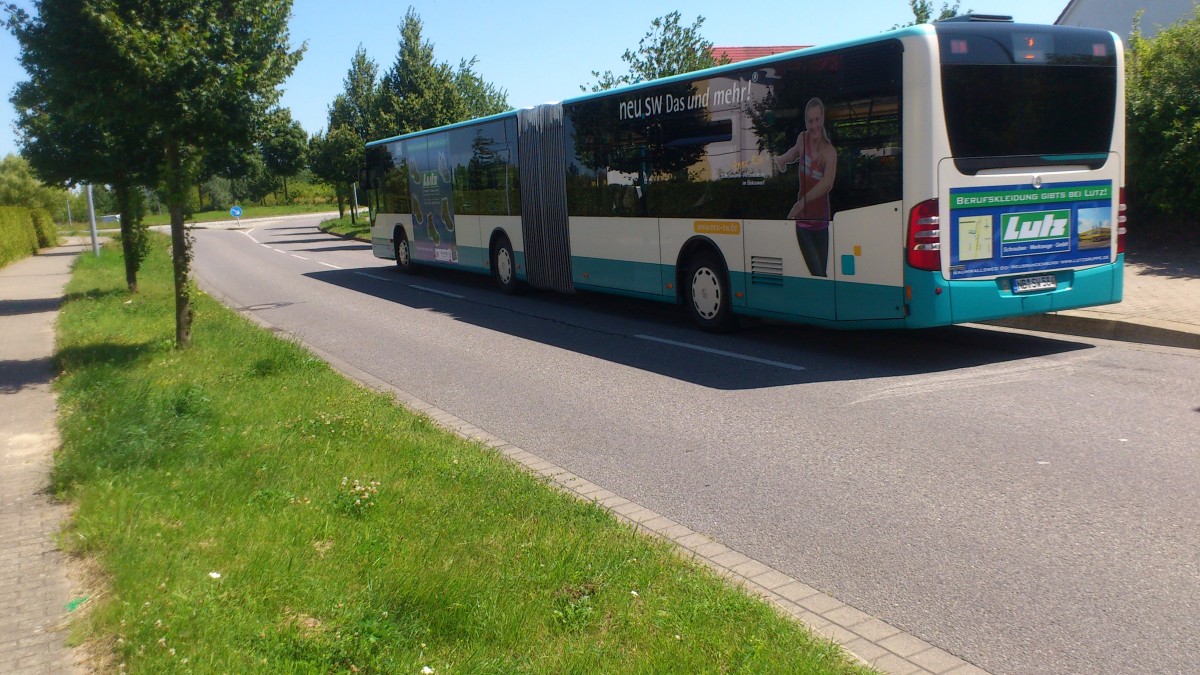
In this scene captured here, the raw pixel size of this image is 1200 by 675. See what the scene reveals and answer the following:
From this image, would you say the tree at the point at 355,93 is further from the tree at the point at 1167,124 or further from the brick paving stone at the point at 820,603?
the brick paving stone at the point at 820,603

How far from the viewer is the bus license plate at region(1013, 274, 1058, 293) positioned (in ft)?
32.3

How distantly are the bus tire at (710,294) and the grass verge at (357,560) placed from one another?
4979 mm

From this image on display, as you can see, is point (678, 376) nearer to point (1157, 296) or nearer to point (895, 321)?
point (895, 321)

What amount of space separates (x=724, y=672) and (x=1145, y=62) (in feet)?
50.7

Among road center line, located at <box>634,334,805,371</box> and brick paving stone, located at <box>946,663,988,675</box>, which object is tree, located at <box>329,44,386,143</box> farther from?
brick paving stone, located at <box>946,663,988,675</box>

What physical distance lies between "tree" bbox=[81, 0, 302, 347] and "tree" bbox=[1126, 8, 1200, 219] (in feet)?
38.9

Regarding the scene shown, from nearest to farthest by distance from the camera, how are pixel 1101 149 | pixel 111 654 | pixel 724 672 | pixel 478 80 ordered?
pixel 724 672, pixel 111 654, pixel 1101 149, pixel 478 80

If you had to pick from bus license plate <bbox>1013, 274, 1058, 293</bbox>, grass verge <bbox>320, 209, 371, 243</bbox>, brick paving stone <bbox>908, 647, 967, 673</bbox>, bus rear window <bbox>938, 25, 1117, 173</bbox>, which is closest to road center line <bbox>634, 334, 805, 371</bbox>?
bus license plate <bbox>1013, 274, 1058, 293</bbox>

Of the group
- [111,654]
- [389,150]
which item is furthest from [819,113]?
[389,150]

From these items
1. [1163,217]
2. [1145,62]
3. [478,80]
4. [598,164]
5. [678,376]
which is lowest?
[678,376]

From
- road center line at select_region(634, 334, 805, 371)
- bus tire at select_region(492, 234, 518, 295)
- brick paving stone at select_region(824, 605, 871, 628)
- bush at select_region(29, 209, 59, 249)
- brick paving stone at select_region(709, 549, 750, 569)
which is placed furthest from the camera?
bush at select_region(29, 209, 59, 249)

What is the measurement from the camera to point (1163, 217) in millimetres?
15875

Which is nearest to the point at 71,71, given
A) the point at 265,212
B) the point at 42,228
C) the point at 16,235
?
the point at 16,235

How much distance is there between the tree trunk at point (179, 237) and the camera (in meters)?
11.4
